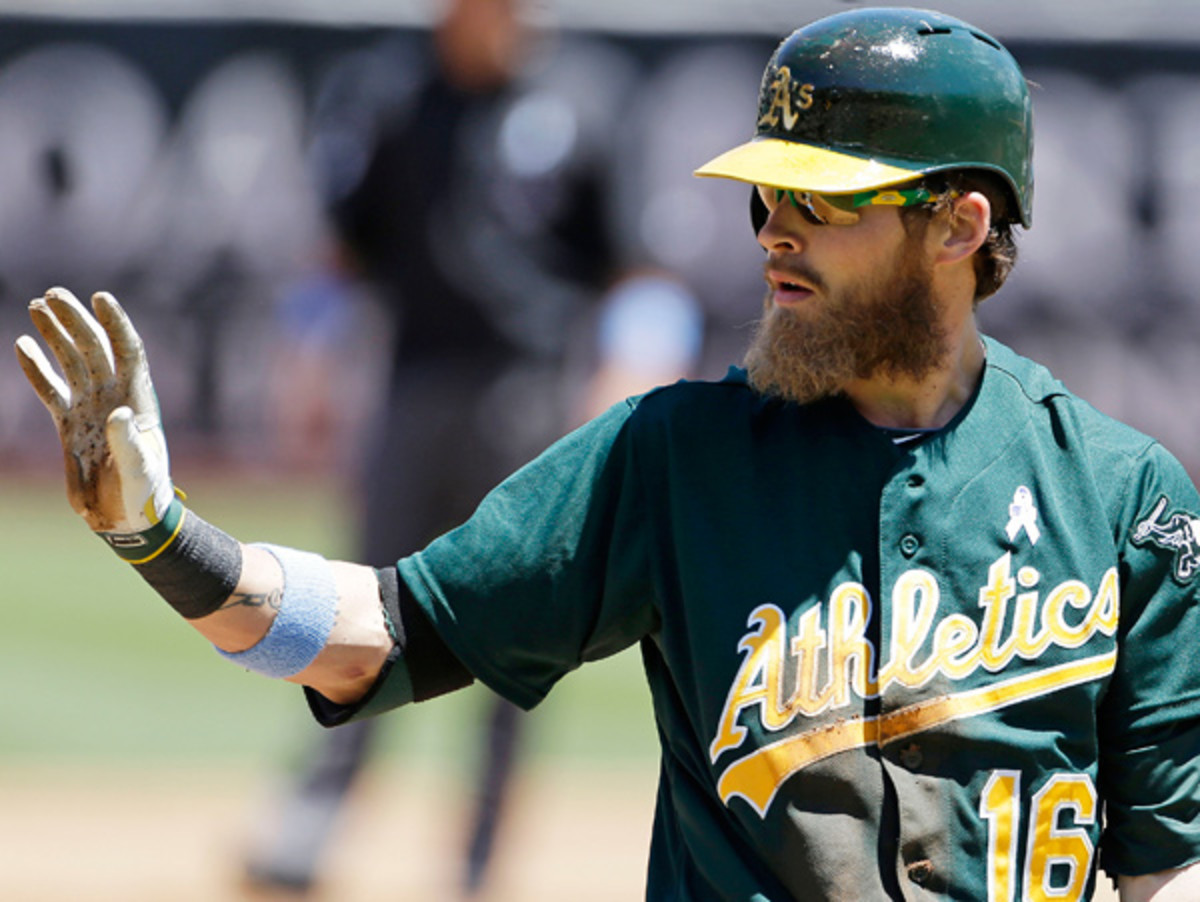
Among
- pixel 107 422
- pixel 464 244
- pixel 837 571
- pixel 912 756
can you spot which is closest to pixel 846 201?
pixel 837 571

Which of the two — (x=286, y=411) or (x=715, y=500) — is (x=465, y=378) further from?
(x=286, y=411)

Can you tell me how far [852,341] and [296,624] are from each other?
2.82 feet

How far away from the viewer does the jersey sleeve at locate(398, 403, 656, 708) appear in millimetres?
2381

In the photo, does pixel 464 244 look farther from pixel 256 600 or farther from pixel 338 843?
pixel 256 600

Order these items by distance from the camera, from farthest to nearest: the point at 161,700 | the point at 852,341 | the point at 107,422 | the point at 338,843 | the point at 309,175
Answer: the point at 309,175 → the point at 161,700 → the point at 338,843 → the point at 852,341 → the point at 107,422

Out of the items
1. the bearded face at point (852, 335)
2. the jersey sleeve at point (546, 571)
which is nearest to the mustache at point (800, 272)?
the bearded face at point (852, 335)

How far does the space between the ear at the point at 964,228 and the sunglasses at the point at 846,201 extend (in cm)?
7

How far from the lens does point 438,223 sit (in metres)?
5.66

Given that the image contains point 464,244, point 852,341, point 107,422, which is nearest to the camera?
point 107,422

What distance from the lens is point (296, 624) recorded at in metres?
2.34

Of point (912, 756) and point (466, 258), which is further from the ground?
point (466, 258)

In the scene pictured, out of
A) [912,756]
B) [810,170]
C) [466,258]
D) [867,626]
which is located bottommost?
[912,756]

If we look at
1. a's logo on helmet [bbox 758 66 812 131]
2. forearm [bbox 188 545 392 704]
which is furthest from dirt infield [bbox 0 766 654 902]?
a's logo on helmet [bbox 758 66 812 131]

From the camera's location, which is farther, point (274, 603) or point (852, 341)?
point (852, 341)
